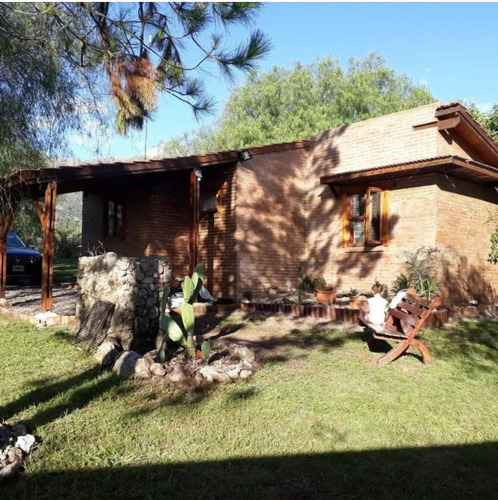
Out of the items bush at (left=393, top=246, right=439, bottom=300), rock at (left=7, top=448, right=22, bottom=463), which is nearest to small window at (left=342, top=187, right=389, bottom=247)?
bush at (left=393, top=246, right=439, bottom=300)

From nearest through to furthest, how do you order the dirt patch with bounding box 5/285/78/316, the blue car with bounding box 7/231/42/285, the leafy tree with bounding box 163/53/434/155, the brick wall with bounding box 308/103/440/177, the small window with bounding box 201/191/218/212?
the dirt patch with bounding box 5/285/78/316, the brick wall with bounding box 308/103/440/177, the small window with bounding box 201/191/218/212, the blue car with bounding box 7/231/42/285, the leafy tree with bounding box 163/53/434/155

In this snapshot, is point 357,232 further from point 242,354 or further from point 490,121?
point 490,121

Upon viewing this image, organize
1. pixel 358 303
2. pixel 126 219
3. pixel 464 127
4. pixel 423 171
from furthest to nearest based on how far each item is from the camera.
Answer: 1. pixel 126 219
2. pixel 464 127
3. pixel 423 171
4. pixel 358 303

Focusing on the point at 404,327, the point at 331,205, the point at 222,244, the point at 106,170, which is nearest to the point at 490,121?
the point at 331,205

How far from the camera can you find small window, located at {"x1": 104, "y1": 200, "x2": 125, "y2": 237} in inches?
568

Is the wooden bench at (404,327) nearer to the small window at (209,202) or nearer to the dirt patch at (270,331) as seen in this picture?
the dirt patch at (270,331)

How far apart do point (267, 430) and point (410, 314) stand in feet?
11.4

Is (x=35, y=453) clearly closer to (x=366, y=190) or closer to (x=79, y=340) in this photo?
(x=79, y=340)

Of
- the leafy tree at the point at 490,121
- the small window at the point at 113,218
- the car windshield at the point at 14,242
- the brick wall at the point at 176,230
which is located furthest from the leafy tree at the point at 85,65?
the leafy tree at the point at 490,121

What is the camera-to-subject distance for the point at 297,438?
4.01 metres

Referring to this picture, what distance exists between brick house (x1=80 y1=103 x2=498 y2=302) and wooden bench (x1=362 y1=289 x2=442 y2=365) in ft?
13.8

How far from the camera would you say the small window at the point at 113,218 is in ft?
47.3

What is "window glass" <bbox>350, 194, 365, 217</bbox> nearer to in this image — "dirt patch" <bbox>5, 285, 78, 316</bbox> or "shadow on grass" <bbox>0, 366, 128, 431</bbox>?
"dirt patch" <bbox>5, 285, 78, 316</bbox>

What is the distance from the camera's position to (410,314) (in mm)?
6789
